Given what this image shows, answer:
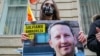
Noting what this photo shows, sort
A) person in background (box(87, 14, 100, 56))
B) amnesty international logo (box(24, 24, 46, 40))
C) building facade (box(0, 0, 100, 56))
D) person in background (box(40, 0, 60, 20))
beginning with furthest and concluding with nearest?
building facade (box(0, 0, 100, 56)), person in background (box(40, 0, 60, 20)), amnesty international logo (box(24, 24, 46, 40)), person in background (box(87, 14, 100, 56))

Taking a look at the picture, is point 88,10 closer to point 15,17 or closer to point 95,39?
point 15,17

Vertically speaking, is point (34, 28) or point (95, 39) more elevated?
point (34, 28)

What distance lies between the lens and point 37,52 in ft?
10.1

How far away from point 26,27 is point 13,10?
5.90 metres

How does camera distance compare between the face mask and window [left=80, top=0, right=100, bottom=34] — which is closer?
the face mask

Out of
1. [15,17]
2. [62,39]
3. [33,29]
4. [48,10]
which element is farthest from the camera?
[15,17]

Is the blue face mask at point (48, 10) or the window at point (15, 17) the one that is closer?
the blue face mask at point (48, 10)

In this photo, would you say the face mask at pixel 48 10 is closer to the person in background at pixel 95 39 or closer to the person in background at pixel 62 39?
the person in background at pixel 62 39

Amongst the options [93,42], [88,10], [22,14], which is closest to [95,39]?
[93,42]

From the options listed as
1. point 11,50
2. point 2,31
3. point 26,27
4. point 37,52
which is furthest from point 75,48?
point 2,31

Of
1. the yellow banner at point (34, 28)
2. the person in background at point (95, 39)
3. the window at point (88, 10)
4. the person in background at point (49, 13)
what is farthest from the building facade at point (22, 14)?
the person in background at point (95, 39)

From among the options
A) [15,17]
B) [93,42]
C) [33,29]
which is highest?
[15,17]

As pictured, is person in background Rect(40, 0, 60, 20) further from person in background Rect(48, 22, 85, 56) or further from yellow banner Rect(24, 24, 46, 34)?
person in background Rect(48, 22, 85, 56)

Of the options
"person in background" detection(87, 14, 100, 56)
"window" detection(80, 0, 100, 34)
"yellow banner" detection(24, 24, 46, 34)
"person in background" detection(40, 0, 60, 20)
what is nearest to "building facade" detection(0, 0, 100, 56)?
"window" detection(80, 0, 100, 34)
